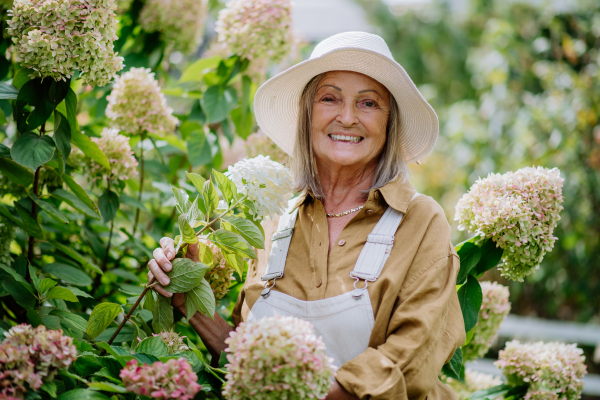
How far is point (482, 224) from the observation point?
5.98 ft

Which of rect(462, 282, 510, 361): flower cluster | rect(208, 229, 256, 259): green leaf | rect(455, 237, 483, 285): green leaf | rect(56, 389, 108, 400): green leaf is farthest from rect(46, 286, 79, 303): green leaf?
rect(462, 282, 510, 361): flower cluster

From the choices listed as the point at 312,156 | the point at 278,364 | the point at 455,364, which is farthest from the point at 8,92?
the point at 455,364

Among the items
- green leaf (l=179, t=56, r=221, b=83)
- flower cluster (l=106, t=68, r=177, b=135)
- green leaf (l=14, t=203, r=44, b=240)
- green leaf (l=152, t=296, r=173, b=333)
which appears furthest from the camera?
green leaf (l=179, t=56, r=221, b=83)

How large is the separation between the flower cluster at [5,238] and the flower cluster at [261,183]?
0.83 meters

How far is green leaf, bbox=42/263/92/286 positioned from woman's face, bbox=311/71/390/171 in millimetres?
946

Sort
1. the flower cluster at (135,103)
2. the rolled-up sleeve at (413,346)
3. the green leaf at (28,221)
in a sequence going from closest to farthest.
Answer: the rolled-up sleeve at (413,346)
the green leaf at (28,221)
the flower cluster at (135,103)

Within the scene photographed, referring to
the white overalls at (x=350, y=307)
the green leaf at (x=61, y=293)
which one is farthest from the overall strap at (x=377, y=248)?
the green leaf at (x=61, y=293)

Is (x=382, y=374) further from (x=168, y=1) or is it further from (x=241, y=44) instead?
(x=168, y=1)

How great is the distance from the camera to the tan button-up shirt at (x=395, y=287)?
4.61ft

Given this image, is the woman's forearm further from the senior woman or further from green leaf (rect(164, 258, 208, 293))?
green leaf (rect(164, 258, 208, 293))

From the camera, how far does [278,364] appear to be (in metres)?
1.15

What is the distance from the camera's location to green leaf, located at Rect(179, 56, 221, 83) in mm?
2689

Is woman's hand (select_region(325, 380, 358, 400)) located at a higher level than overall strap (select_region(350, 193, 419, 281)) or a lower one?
lower

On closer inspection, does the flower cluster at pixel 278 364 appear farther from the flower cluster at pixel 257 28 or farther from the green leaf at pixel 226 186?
the flower cluster at pixel 257 28
